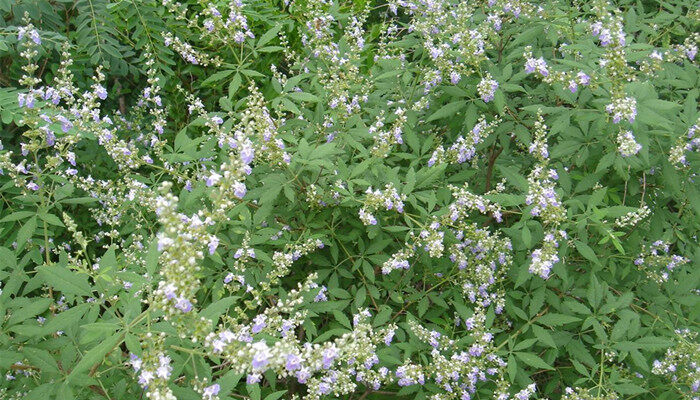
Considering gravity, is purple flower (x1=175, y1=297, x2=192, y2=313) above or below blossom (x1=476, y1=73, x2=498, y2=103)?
above

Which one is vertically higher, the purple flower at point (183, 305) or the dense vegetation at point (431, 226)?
the purple flower at point (183, 305)

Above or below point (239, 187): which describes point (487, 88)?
below

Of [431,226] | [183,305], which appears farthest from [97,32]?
[183,305]

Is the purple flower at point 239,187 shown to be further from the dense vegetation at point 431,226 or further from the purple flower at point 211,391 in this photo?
the purple flower at point 211,391

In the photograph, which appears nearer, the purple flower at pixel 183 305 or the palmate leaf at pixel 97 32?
the purple flower at pixel 183 305

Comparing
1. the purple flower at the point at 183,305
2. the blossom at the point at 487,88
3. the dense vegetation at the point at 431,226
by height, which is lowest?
the dense vegetation at the point at 431,226

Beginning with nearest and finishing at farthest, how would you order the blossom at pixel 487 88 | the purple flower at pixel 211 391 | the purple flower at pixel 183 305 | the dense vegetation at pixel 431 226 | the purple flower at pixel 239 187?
the purple flower at pixel 183 305, the purple flower at pixel 211 391, the purple flower at pixel 239 187, the dense vegetation at pixel 431 226, the blossom at pixel 487 88

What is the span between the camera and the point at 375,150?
3301 millimetres

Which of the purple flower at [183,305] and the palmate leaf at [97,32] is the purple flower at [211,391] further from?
the palmate leaf at [97,32]

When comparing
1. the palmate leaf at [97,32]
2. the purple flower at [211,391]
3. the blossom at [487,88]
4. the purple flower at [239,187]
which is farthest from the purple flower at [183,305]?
the palmate leaf at [97,32]

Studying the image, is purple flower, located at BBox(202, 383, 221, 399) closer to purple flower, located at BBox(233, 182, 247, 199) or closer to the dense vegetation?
the dense vegetation

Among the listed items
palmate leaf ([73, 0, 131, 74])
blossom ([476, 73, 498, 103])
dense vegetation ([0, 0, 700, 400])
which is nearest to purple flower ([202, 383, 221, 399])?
dense vegetation ([0, 0, 700, 400])

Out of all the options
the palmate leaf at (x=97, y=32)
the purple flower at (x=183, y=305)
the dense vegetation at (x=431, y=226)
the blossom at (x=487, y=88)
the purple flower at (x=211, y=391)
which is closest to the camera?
the purple flower at (x=183, y=305)

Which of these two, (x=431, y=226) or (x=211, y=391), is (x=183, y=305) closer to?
(x=211, y=391)
